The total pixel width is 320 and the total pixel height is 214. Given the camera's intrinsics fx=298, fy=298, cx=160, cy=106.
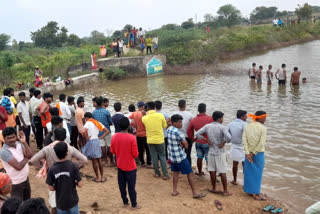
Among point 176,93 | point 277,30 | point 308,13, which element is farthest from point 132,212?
point 308,13

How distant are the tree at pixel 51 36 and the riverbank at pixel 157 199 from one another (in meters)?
42.3

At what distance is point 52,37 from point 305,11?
41.1 m

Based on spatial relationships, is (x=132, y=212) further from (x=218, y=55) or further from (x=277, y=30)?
(x=277, y=30)

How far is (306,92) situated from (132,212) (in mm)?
12599

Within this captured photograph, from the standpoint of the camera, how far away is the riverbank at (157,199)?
17.2 feet

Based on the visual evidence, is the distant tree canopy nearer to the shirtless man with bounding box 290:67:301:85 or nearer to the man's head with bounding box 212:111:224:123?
the shirtless man with bounding box 290:67:301:85

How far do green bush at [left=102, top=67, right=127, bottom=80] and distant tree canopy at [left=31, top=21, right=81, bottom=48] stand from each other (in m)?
25.2

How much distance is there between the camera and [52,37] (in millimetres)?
45406

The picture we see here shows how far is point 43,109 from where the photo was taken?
705 cm

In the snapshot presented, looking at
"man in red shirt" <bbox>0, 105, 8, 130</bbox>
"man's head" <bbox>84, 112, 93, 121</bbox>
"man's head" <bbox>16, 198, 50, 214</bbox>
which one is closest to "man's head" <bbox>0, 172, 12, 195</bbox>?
"man's head" <bbox>16, 198, 50, 214</bbox>

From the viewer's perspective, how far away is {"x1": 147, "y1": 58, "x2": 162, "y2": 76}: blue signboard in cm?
2442

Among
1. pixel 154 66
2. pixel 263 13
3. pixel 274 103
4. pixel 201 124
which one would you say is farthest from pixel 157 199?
pixel 263 13

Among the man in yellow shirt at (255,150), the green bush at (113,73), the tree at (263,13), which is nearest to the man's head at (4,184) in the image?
the man in yellow shirt at (255,150)

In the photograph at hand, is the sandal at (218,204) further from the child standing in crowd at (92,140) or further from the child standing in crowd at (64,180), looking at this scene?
the child standing in crowd at (64,180)
